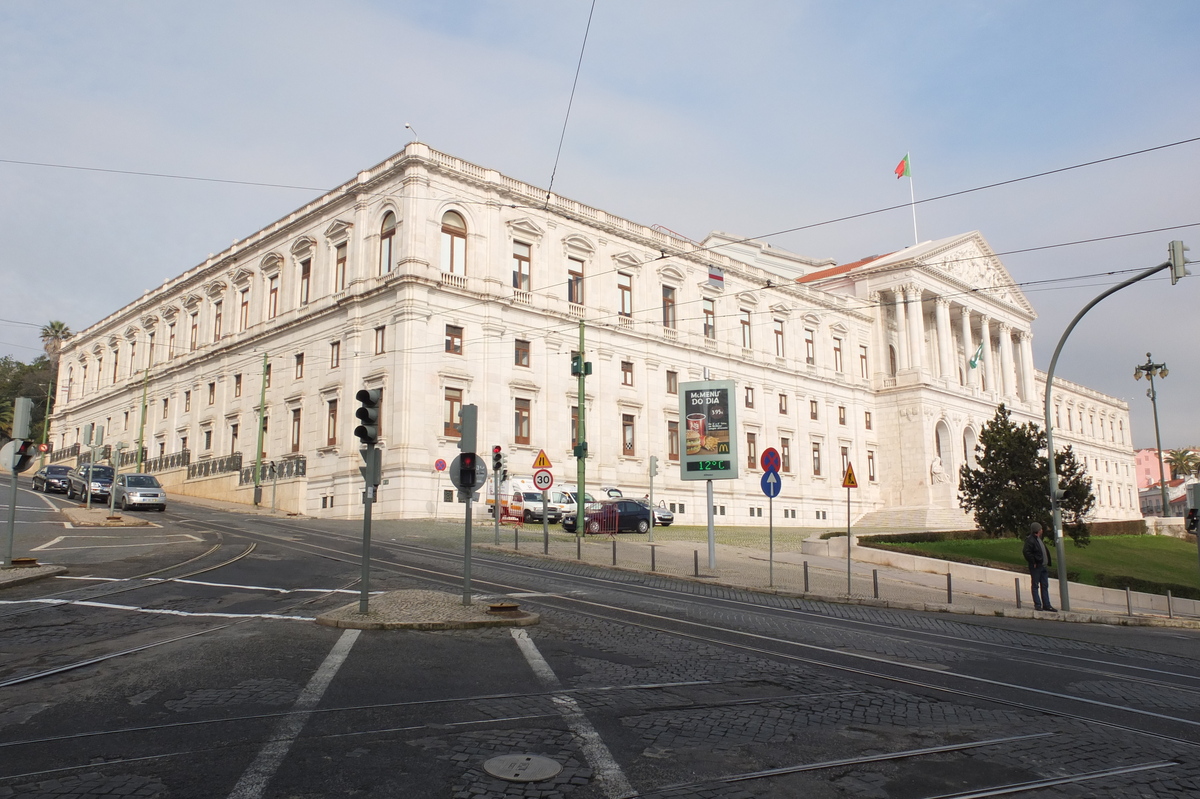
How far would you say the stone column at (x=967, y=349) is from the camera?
70.2 meters

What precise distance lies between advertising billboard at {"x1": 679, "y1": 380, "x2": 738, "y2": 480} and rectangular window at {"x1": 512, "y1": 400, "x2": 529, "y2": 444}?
1998 centimetres

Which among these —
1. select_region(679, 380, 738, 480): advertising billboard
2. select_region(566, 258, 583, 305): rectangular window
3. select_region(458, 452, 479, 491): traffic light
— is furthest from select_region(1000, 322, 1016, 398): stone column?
select_region(458, 452, 479, 491): traffic light

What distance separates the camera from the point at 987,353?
76125mm

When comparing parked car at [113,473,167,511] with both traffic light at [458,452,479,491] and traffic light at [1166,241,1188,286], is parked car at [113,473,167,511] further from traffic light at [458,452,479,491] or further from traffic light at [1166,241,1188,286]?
traffic light at [1166,241,1188,286]

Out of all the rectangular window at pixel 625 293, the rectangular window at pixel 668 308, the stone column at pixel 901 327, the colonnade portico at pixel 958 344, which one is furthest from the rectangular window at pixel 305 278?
the stone column at pixel 901 327

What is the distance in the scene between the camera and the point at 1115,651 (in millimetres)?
12562

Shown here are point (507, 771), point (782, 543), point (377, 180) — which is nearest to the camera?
point (507, 771)

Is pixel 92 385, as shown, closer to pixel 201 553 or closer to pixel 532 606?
pixel 201 553

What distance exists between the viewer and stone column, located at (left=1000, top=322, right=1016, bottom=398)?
3105 inches

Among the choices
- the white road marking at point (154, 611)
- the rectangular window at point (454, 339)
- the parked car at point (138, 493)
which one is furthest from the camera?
the rectangular window at point (454, 339)

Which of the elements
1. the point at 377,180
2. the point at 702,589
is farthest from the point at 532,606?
the point at 377,180

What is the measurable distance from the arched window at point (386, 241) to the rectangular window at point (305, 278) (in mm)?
6874

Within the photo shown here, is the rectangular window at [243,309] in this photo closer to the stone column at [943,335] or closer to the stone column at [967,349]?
the stone column at [943,335]

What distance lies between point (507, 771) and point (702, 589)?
13.7 m
